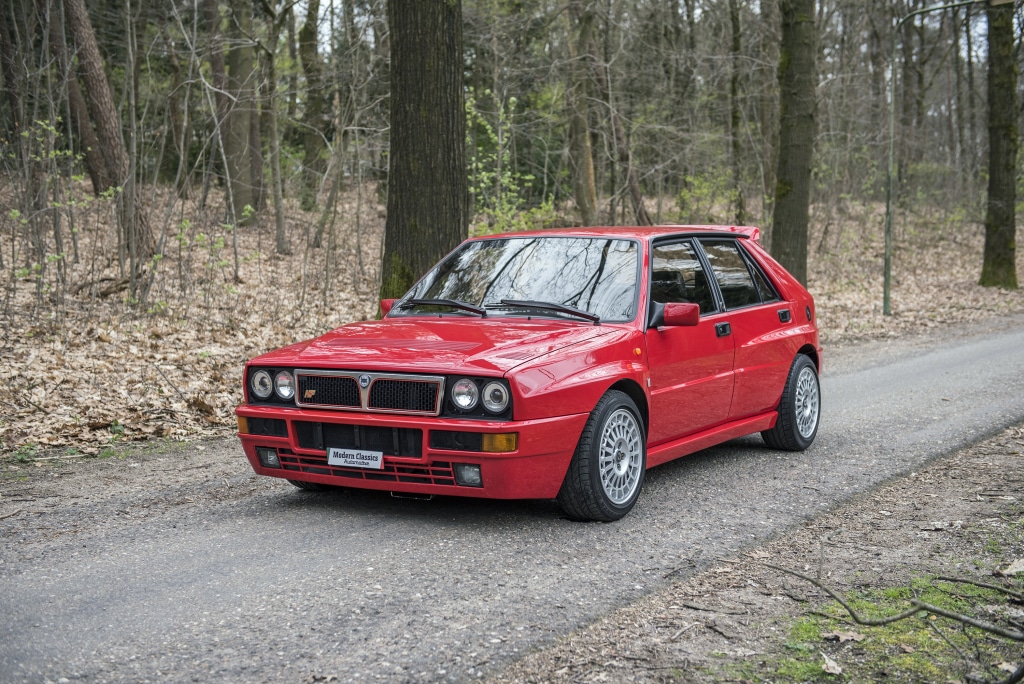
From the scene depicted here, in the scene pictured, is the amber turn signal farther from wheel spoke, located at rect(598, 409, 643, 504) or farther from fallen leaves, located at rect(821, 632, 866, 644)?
fallen leaves, located at rect(821, 632, 866, 644)

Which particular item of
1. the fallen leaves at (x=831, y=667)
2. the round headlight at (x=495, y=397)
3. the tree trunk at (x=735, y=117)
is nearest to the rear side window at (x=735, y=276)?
the round headlight at (x=495, y=397)

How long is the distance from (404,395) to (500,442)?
0.57 meters

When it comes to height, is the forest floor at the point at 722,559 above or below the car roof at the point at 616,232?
below

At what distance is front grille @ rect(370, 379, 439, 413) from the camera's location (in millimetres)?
5000

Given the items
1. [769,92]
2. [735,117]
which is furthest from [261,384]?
[735,117]

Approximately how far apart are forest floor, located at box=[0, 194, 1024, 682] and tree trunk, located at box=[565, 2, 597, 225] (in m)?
6.12

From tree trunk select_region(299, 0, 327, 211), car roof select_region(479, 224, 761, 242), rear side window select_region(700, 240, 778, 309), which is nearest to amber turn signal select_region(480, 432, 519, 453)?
car roof select_region(479, 224, 761, 242)

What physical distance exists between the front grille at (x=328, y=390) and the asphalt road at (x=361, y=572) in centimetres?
65

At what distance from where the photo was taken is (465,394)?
195 inches

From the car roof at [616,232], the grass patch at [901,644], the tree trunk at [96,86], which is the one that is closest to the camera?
the grass patch at [901,644]

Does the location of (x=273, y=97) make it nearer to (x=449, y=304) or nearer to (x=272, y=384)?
(x=449, y=304)

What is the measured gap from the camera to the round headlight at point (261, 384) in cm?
550

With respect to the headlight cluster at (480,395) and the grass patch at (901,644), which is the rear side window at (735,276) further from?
the grass patch at (901,644)

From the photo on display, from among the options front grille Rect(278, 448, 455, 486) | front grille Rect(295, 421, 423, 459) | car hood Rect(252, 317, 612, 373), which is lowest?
front grille Rect(278, 448, 455, 486)
